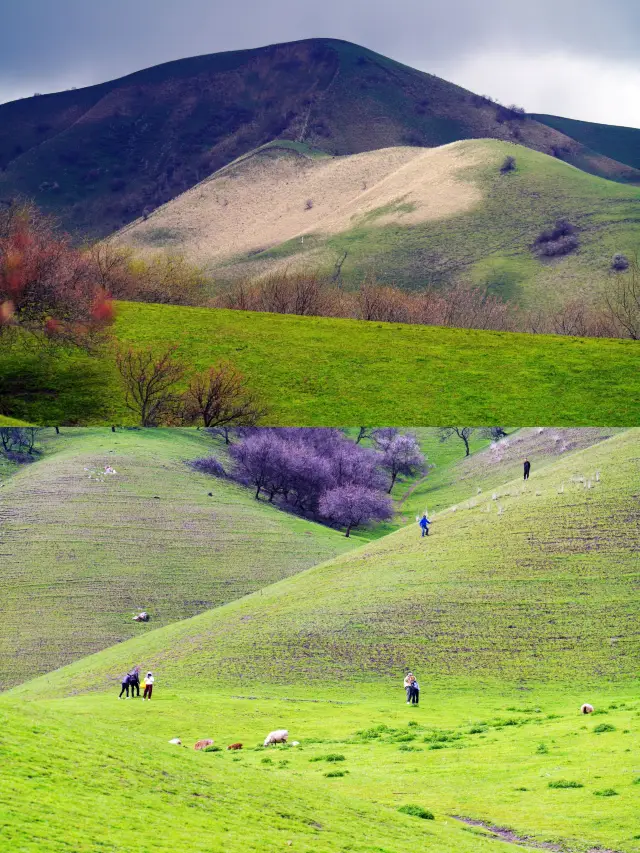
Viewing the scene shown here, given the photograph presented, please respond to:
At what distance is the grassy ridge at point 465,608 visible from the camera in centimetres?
4591

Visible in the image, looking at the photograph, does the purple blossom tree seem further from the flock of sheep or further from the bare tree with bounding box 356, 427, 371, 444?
the flock of sheep

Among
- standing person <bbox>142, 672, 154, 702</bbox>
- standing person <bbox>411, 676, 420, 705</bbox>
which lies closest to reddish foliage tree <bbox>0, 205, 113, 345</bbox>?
standing person <bbox>142, 672, 154, 702</bbox>

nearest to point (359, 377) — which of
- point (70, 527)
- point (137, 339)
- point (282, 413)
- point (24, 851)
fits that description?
point (282, 413)

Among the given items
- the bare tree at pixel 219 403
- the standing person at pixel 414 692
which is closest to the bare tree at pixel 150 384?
the bare tree at pixel 219 403

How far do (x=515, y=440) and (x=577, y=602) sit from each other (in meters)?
13.9

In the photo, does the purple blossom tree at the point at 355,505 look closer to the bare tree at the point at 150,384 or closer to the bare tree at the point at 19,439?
the bare tree at the point at 150,384

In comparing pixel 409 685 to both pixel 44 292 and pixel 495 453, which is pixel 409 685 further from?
pixel 44 292

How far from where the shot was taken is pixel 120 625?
187ft

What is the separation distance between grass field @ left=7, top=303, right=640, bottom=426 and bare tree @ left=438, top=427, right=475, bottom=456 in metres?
0.60

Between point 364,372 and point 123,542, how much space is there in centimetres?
1761

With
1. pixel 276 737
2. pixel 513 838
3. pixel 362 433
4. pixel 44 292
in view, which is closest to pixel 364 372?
pixel 362 433

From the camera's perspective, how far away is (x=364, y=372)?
2616 inches

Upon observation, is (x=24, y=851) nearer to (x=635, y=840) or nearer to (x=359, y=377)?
(x=635, y=840)

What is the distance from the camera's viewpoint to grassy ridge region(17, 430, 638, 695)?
4591 cm
